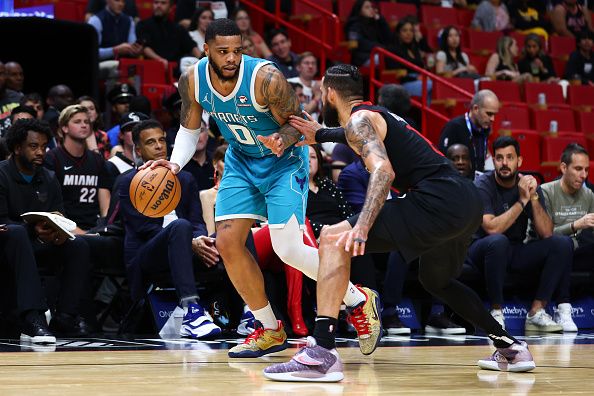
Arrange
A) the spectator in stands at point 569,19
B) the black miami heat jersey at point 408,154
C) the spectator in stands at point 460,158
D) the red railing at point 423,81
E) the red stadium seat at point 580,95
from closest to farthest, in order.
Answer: the black miami heat jersey at point 408,154 → the spectator in stands at point 460,158 → the red railing at point 423,81 → the red stadium seat at point 580,95 → the spectator in stands at point 569,19

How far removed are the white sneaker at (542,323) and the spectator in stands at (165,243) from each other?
105 inches

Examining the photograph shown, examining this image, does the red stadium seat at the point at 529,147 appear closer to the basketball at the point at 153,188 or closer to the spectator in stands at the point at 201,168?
the spectator in stands at the point at 201,168

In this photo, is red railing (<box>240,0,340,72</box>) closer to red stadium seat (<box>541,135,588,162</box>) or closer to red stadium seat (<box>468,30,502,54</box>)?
red stadium seat (<box>468,30,502,54</box>)

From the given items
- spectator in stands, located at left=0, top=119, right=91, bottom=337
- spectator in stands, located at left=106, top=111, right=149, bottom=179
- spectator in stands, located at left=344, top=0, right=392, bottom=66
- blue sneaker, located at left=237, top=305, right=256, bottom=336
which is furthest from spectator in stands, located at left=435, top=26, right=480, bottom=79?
spectator in stands, located at left=0, top=119, right=91, bottom=337

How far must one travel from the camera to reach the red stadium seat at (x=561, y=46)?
51.1ft

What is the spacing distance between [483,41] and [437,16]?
2.51 feet

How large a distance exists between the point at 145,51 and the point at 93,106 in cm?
A: 246

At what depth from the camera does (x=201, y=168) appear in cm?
855

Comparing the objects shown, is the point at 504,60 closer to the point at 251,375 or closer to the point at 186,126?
the point at 186,126

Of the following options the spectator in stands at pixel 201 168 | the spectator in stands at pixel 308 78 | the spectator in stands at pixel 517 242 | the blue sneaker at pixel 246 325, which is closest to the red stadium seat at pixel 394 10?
the spectator in stands at pixel 308 78

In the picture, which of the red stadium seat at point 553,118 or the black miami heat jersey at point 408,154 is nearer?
the black miami heat jersey at point 408,154

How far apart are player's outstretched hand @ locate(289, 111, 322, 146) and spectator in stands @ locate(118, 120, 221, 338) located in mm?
1860

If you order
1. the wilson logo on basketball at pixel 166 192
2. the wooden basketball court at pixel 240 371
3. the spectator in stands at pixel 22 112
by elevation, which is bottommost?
the wooden basketball court at pixel 240 371

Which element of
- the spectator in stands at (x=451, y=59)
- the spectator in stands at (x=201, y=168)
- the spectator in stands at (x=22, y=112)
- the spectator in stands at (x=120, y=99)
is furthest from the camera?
the spectator in stands at (x=451, y=59)
